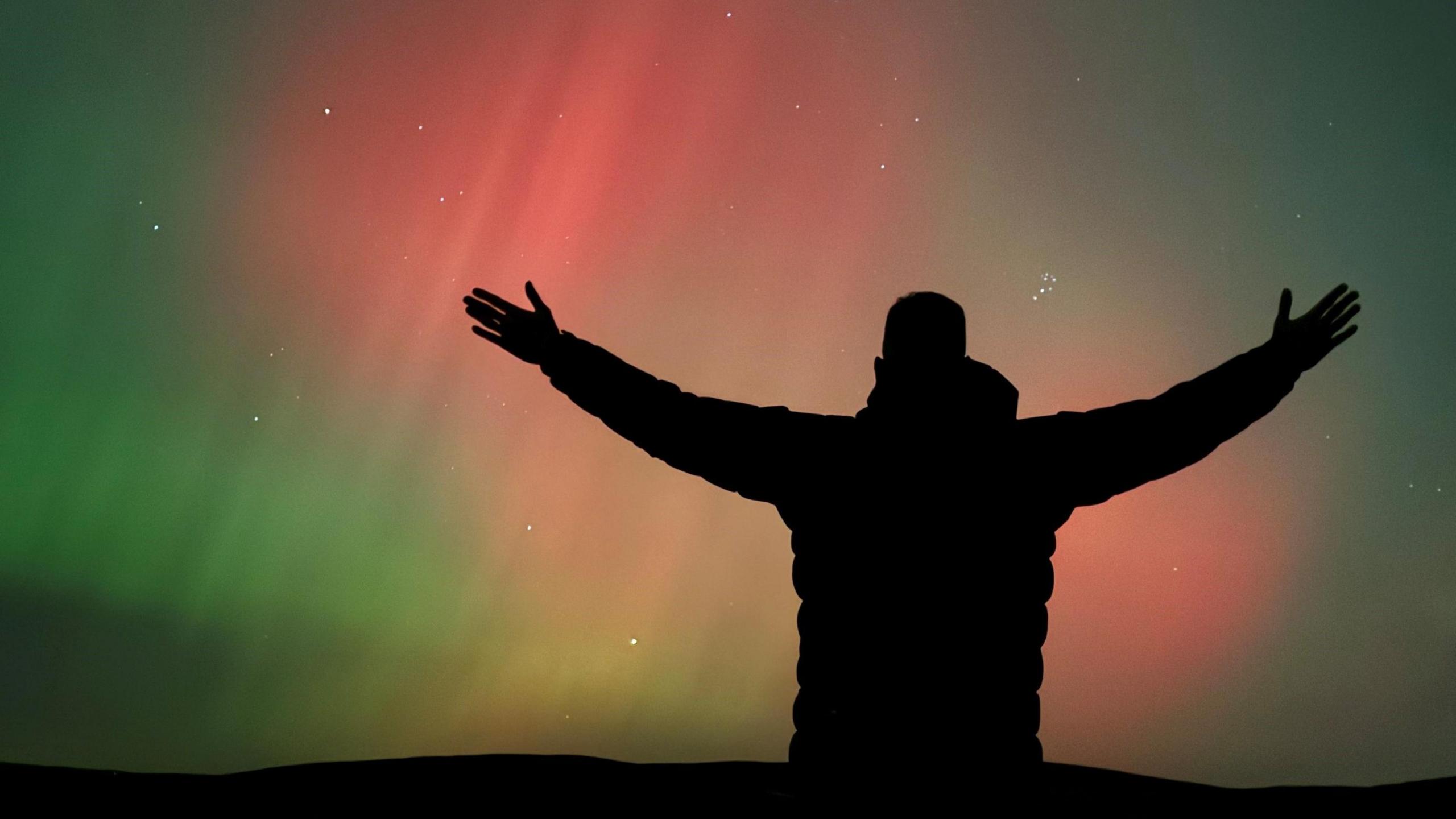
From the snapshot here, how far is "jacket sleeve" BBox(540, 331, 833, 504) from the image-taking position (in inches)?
89.7

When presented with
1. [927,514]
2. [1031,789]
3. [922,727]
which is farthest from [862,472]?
[1031,789]

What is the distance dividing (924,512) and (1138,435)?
612 millimetres

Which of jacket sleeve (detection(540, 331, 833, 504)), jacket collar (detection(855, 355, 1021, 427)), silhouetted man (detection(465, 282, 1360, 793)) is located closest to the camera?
silhouetted man (detection(465, 282, 1360, 793))

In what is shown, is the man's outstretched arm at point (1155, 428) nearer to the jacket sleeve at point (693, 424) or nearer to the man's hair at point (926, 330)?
the man's hair at point (926, 330)

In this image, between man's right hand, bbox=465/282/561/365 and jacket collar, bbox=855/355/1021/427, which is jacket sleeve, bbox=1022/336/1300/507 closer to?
jacket collar, bbox=855/355/1021/427

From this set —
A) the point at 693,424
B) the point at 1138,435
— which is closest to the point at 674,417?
the point at 693,424

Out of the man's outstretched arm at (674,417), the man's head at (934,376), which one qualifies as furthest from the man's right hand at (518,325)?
the man's head at (934,376)

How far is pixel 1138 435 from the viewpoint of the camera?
230 centimetres

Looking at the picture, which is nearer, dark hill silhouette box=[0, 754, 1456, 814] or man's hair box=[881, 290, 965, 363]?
dark hill silhouette box=[0, 754, 1456, 814]

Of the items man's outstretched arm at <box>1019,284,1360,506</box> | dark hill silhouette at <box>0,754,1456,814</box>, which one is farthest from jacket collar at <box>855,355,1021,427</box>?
dark hill silhouette at <box>0,754,1456,814</box>

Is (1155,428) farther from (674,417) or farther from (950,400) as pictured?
(674,417)

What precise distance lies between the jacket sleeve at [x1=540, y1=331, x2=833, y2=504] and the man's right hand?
0.07 meters

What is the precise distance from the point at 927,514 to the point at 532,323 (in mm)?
1279

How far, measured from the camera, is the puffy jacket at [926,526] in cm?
200
